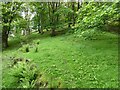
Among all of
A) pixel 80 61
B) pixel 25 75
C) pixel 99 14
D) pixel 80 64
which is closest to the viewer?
pixel 25 75

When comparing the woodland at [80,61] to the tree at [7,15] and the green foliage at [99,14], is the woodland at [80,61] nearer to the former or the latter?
the green foliage at [99,14]

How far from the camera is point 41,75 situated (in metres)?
8.95

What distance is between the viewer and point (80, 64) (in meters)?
9.88

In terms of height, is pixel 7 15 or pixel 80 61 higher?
pixel 7 15

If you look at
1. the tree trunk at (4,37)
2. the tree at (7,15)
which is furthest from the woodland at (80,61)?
the tree trunk at (4,37)

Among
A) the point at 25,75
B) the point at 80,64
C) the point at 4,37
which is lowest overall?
the point at 4,37

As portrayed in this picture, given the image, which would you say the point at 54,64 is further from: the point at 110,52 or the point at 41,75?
the point at 110,52

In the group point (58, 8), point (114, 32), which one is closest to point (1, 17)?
point (58, 8)

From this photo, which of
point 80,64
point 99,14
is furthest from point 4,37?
point 99,14

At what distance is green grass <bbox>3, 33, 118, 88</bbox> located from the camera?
8248 mm

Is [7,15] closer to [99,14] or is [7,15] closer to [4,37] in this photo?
[4,37]

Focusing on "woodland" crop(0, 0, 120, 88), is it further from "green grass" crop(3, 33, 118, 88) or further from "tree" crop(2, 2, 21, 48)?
"tree" crop(2, 2, 21, 48)

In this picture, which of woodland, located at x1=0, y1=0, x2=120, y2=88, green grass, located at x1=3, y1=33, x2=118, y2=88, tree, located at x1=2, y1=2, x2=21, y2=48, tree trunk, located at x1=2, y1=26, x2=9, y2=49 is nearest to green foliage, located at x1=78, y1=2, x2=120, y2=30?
woodland, located at x1=0, y1=0, x2=120, y2=88

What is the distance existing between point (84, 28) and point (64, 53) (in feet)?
5.87
